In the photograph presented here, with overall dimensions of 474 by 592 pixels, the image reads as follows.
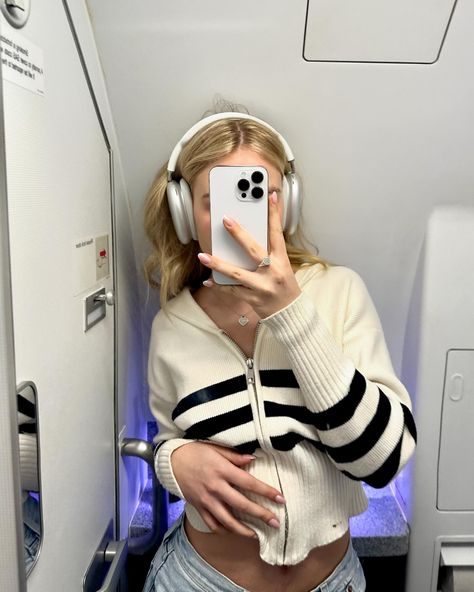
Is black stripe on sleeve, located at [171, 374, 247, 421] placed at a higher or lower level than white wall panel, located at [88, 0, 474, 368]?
lower

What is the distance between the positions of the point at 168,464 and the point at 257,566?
226 millimetres

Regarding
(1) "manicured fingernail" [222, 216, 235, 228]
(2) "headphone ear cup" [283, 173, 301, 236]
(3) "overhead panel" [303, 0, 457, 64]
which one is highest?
(3) "overhead panel" [303, 0, 457, 64]

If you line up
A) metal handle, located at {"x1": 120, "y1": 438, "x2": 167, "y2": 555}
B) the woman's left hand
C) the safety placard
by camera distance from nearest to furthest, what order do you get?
the safety placard, the woman's left hand, metal handle, located at {"x1": 120, "y1": 438, "x2": 167, "y2": 555}

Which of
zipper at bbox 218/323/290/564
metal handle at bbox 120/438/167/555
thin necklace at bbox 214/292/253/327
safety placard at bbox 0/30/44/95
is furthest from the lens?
metal handle at bbox 120/438/167/555

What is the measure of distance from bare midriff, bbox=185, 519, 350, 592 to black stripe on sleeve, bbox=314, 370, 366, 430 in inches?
11.0

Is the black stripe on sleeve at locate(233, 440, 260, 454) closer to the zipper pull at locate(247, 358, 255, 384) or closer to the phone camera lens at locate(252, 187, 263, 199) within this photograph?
the zipper pull at locate(247, 358, 255, 384)

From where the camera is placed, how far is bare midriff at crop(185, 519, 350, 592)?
0.83 m

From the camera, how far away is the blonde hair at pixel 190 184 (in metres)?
0.83

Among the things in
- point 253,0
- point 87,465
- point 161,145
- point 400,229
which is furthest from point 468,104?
point 87,465

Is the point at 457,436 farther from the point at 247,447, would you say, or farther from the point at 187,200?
the point at 187,200

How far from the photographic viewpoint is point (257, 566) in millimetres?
832

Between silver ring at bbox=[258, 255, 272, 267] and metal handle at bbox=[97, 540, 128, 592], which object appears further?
metal handle at bbox=[97, 540, 128, 592]

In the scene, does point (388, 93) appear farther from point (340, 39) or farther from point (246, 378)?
point (246, 378)

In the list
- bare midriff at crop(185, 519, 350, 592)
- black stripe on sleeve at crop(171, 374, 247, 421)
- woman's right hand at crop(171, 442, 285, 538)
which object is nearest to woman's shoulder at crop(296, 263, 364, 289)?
black stripe on sleeve at crop(171, 374, 247, 421)
